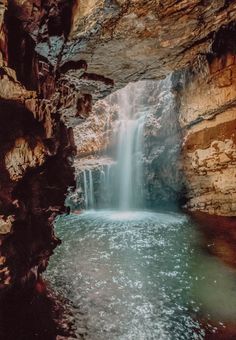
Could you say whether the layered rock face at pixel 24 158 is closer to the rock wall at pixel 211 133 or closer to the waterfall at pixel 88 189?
the rock wall at pixel 211 133

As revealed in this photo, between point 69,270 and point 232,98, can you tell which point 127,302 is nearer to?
point 69,270

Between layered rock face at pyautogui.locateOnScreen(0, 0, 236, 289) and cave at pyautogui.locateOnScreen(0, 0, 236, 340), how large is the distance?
29mm

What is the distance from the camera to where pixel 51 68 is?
7.33 meters

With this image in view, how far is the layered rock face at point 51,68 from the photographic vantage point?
4609 millimetres

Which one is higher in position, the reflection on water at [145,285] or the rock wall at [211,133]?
the rock wall at [211,133]

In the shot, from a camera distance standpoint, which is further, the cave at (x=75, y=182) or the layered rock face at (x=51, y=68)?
the cave at (x=75, y=182)

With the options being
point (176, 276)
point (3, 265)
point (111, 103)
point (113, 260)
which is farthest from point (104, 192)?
point (3, 265)

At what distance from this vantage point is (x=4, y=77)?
4.17 m

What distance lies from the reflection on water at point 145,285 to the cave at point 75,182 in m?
0.04

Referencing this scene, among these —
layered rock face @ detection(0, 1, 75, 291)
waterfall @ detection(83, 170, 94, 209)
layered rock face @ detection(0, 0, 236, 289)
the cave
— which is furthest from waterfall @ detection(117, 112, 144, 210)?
layered rock face @ detection(0, 1, 75, 291)

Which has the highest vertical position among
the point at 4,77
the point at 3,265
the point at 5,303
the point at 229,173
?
the point at 4,77

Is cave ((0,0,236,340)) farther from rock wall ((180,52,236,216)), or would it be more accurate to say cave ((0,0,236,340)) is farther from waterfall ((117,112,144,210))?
waterfall ((117,112,144,210))

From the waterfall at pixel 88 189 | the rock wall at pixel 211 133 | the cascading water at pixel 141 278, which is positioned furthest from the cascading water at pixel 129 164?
the rock wall at pixel 211 133

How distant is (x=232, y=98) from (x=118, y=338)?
11449mm
